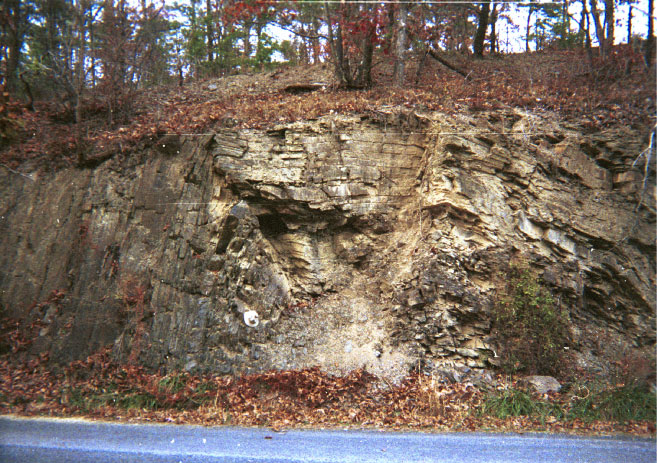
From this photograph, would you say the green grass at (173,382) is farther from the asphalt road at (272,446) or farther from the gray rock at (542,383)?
the gray rock at (542,383)

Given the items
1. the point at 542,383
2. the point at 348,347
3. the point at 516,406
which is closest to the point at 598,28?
the point at 542,383

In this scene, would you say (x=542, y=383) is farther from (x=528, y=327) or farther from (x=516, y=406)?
(x=528, y=327)

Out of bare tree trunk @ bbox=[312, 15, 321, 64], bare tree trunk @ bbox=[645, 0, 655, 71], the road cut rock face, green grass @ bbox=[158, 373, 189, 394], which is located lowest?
green grass @ bbox=[158, 373, 189, 394]

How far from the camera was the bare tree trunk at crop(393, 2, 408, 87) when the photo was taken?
1212 centimetres

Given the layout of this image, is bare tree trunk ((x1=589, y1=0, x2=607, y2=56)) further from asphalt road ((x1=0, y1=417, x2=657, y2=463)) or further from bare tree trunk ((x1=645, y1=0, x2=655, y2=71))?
asphalt road ((x1=0, y1=417, x2=657, y2=463))

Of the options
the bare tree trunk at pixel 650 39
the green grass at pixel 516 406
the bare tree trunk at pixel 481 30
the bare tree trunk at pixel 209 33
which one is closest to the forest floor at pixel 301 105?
the bare tree trunk at pixel 650 39

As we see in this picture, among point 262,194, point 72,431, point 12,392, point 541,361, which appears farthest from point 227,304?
point 541,361

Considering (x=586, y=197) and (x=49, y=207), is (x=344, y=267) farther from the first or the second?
(x=49, y=207)

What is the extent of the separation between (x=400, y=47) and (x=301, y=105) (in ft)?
13.6

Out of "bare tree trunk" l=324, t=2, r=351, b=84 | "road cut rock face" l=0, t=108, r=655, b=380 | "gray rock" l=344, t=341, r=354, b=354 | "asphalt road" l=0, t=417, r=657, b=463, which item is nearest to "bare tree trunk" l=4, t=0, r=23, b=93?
"road cut rock face" l=0, t=108, r=655, b=380

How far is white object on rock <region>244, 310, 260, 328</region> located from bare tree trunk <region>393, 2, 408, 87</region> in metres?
7.95

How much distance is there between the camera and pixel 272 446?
18.9 ft

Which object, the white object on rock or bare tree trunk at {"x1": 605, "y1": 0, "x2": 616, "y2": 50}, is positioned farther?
bare tree trunk at {"x1": 605, "y1": 0, "x2": 616, "y2": 50}

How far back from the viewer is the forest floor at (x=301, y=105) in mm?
9648
